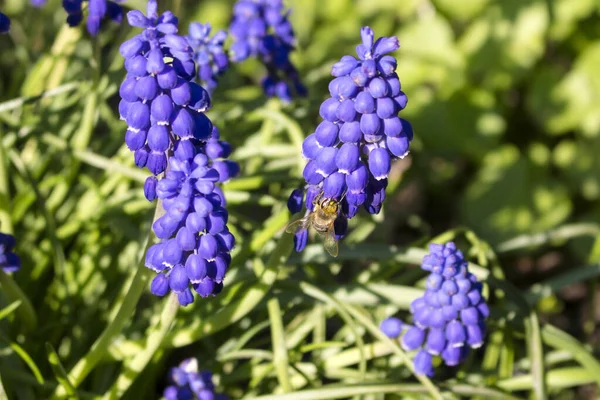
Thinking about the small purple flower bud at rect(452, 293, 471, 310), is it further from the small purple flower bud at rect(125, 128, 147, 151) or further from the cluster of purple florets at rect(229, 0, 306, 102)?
the cluster of purple florets at rect(229, 0, 306, 102)

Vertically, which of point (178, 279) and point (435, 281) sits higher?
point (435, 281)

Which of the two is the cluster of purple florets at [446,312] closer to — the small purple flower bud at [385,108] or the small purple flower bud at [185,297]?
the small purple flower bud at [385,108]

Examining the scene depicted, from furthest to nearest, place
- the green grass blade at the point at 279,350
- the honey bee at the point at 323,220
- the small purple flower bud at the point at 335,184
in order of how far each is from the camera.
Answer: the green grass blade at the point at 279,350 < the honey bee at the point at 323,220 < the small purple flower bud at the point at 335,184

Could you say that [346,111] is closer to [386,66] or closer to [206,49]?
[386,66]

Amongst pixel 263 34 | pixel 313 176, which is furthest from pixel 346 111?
pixel 263 34

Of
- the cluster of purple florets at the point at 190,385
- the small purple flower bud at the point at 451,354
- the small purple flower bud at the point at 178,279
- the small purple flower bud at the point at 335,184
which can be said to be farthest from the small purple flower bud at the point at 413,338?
the small purple flower bud at the point at 178,279

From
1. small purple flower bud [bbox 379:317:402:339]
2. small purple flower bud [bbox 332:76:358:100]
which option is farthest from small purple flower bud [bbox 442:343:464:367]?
small purple flower bud [bbox 332:76:358:100]

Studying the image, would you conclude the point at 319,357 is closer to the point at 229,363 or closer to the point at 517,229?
the point at 229,363
